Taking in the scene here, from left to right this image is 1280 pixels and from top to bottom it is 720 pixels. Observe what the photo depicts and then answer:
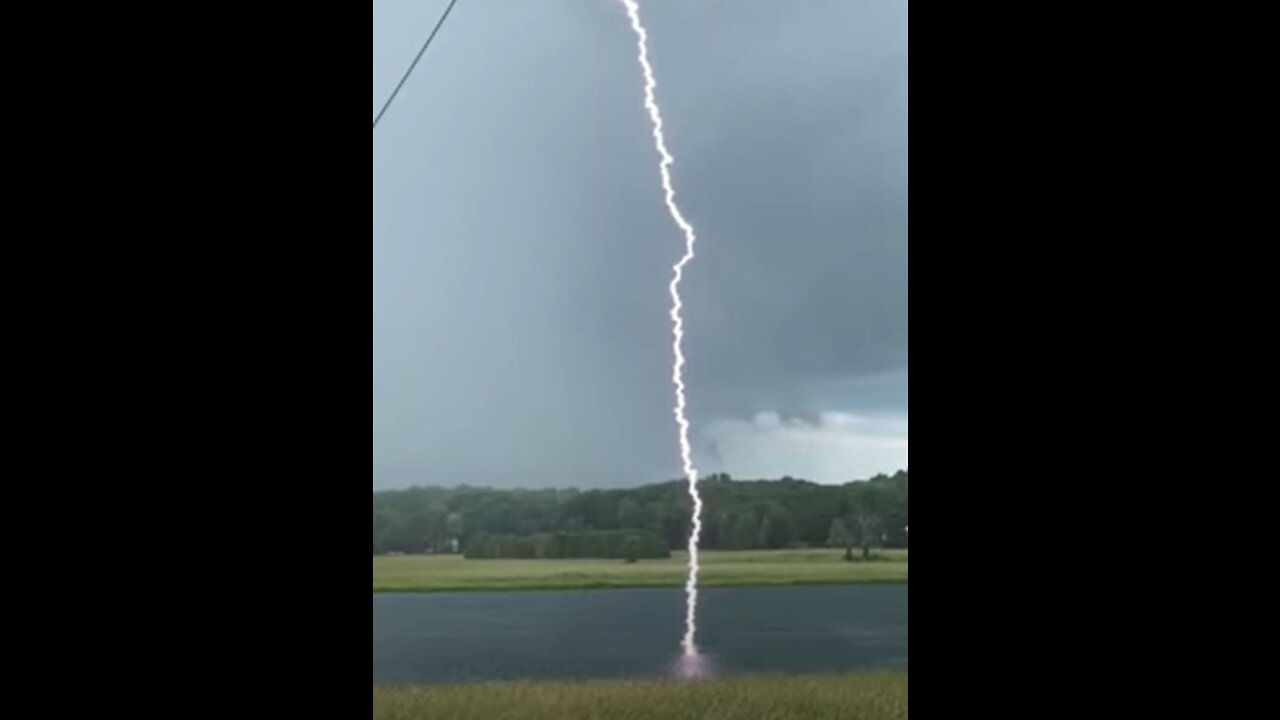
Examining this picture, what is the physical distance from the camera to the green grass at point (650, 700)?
176 inches

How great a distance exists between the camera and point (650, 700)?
455 centimetres

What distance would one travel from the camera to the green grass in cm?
447
